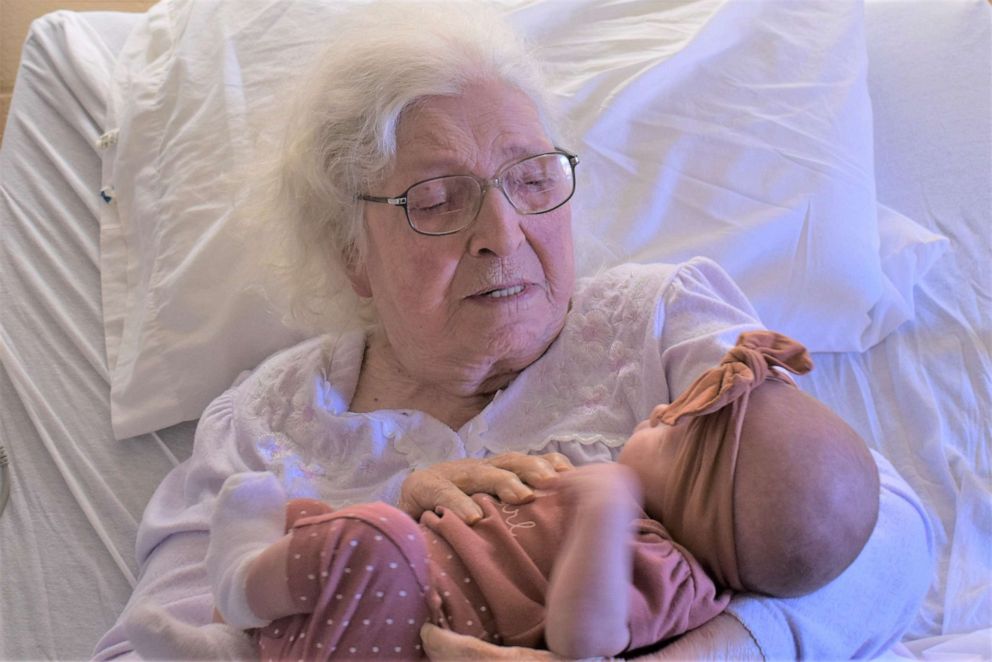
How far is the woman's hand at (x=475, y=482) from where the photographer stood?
47.8 inches

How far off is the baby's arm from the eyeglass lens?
→ 0.58m

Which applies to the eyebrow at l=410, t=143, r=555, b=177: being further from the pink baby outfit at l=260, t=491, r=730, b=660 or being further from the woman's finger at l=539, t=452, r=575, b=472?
the pink baby outfit at l=260, t=491, r=730, b=660

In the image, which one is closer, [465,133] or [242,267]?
[465,133]

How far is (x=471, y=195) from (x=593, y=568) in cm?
72

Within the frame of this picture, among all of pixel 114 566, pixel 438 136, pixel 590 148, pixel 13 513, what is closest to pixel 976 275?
pixel 590 148

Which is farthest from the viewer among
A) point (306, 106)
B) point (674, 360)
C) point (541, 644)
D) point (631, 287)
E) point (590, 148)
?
point (590, 148)

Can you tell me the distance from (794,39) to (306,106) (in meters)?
0.97

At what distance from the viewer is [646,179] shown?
1.98 metres

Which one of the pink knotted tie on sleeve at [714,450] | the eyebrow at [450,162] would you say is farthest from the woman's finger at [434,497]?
the eyebrow at [450,162]

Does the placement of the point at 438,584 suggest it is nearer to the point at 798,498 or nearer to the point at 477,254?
the point at 798,498

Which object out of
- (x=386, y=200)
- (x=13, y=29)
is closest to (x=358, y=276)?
(x=386, y=200)

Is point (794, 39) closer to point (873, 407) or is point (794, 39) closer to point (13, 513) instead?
point (873, 407)

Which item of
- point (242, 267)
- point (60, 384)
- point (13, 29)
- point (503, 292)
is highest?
point (503, 292)

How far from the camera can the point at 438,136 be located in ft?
4.93
